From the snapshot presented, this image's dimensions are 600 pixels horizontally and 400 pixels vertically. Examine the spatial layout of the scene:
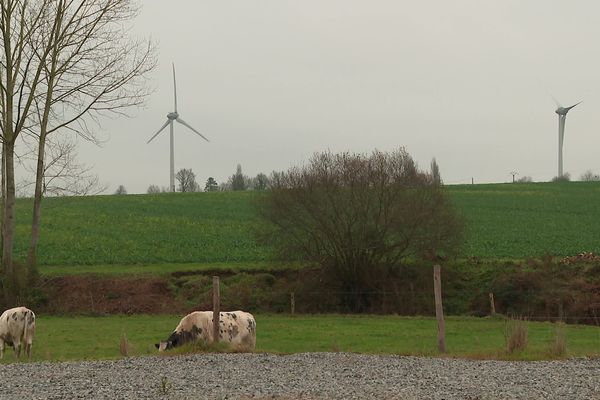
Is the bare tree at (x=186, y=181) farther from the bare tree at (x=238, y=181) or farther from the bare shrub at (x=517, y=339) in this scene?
the bare shrub at (x=517, y=339)

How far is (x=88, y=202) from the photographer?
270 ft

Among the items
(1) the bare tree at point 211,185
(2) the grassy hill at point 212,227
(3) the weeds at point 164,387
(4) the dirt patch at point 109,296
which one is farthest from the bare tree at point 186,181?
(3) the weeds at point 164,387

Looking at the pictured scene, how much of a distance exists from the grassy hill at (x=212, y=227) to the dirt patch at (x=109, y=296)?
255 inches

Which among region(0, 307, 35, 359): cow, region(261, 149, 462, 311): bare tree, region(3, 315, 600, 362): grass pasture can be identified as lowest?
region(3, 315, 600, 362): grass pasture

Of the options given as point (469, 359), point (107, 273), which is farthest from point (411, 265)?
point (469, 359)

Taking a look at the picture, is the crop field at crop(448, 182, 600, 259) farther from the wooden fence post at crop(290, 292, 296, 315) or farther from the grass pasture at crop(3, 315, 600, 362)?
the grass pasture at crop(3, 315, 600, 362)

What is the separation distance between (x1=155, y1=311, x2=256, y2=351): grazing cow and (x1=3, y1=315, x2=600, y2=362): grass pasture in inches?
28.8

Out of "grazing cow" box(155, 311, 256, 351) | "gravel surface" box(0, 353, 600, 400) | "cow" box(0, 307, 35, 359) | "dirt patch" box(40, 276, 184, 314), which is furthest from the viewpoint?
"dirt patch" box(40, 276, 184, 314)

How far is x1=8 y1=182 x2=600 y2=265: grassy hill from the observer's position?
49531 millimetres

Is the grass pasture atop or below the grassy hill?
below

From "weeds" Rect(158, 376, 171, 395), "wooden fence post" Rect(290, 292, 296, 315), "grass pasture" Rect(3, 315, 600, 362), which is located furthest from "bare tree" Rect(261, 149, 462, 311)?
"weeds" Rect(158, 376, 171, 395)

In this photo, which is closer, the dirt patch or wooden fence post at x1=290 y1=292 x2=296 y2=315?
wooden fence post at x1=290 y1=292 x2=296 y2=315

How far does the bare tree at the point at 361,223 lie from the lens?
132 ft

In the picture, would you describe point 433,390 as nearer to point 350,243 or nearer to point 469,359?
point 469,359
